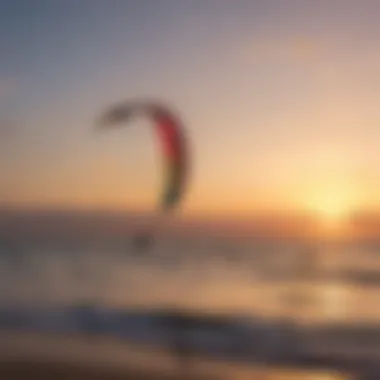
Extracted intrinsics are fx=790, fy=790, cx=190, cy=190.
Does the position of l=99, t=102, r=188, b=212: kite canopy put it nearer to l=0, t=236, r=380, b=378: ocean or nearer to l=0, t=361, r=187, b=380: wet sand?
l=0, t=236, r=380, b=378: ocean

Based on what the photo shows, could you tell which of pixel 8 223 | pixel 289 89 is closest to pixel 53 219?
pixel 8 223

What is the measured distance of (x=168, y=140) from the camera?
1.39 meters

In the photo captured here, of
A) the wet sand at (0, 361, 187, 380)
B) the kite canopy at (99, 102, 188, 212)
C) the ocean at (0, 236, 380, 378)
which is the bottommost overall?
the wet sand at (0, 361, 187, 380)

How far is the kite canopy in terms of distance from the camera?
1.40 metres

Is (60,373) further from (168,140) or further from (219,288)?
(168,140)

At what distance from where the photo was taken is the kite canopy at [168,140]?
1396 millimetres

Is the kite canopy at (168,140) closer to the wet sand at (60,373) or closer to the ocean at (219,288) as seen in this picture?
the ocean at (219,288)

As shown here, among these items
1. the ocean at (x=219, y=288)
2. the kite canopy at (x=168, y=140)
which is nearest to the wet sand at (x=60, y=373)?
the ocean at (x=219, y=288)

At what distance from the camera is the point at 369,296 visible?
140cm

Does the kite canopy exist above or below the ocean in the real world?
above

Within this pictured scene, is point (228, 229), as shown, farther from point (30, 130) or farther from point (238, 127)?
point (30, 130)

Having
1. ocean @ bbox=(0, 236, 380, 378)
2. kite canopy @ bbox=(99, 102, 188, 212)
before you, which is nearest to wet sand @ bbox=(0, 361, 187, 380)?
ocean @ bbox=(0, 236, 380, 378)

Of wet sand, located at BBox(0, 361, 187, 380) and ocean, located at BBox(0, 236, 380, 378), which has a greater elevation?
ocean, located at BBox(0, 236, 380, 378)

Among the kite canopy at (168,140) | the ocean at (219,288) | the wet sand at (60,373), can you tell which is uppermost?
the kite canopy at (168,140)
